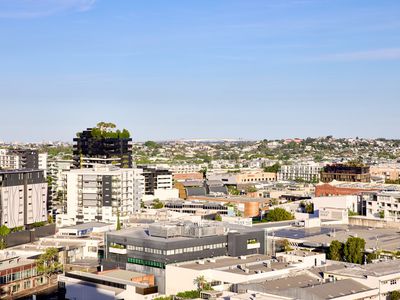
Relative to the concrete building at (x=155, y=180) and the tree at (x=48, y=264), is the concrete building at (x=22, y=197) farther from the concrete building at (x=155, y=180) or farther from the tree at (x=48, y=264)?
the concrete building at (x=155, y=180)

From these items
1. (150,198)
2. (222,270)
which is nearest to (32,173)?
(150,198)

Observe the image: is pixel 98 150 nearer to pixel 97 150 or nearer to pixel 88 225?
pixel 97 150

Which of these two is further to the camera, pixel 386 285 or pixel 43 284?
pixel 43 284

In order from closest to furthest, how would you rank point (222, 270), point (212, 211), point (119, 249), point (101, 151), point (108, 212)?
point (222, 270) → point (119, 249) → point (108, 212) → point (212, 211) → point (101, 151)

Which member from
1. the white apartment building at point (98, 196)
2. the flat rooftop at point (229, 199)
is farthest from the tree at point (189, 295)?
the flat rooftop at point (229, 199)

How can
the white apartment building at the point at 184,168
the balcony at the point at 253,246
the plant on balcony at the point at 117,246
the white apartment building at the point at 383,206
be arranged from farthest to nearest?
the white apartment building at the point at 184,168 → the white apartment building at the point at 383,206 → the balcony at the point at 253,246 → the plant on balcony at the point at 117,246

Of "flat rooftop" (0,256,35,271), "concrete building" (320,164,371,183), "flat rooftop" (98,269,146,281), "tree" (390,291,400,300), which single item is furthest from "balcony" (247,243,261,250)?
"concrete building" (320,164,371,183)

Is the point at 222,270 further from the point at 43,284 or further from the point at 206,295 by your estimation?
the point at 43,284
